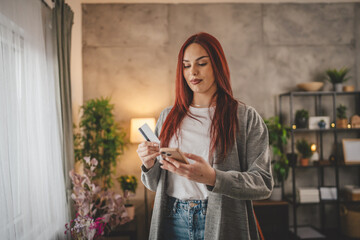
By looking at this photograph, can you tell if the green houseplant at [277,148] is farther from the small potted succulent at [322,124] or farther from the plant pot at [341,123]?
the plant pot at [341,123]

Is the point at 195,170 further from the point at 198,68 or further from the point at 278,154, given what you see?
the point at 278,154

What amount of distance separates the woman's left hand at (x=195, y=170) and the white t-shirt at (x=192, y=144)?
20cm

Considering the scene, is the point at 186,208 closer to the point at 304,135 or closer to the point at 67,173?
the point at 67,173

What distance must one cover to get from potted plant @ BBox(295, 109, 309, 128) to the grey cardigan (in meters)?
2.56

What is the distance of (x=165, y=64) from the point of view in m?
3.72

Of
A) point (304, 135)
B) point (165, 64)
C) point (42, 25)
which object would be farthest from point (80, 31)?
point (304, 135)

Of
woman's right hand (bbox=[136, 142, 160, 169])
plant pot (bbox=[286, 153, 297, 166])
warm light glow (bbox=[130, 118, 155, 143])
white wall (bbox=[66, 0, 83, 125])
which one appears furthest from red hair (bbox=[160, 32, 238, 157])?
plant pot (bbox=[286, 153, 297, 166])

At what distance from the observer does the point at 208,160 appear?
121cm

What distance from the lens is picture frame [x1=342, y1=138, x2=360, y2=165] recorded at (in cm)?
356

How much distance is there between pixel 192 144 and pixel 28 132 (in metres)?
1.24

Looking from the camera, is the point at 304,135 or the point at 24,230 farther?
the point at 304,135

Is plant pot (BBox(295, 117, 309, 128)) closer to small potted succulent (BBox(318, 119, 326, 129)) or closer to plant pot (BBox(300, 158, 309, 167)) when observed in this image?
small potted succulent (BBox(318, 119, 326, 129))

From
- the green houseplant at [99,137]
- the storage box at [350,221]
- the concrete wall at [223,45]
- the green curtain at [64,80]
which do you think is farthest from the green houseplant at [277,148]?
the green curtain at [64,80]

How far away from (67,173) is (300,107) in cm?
313
